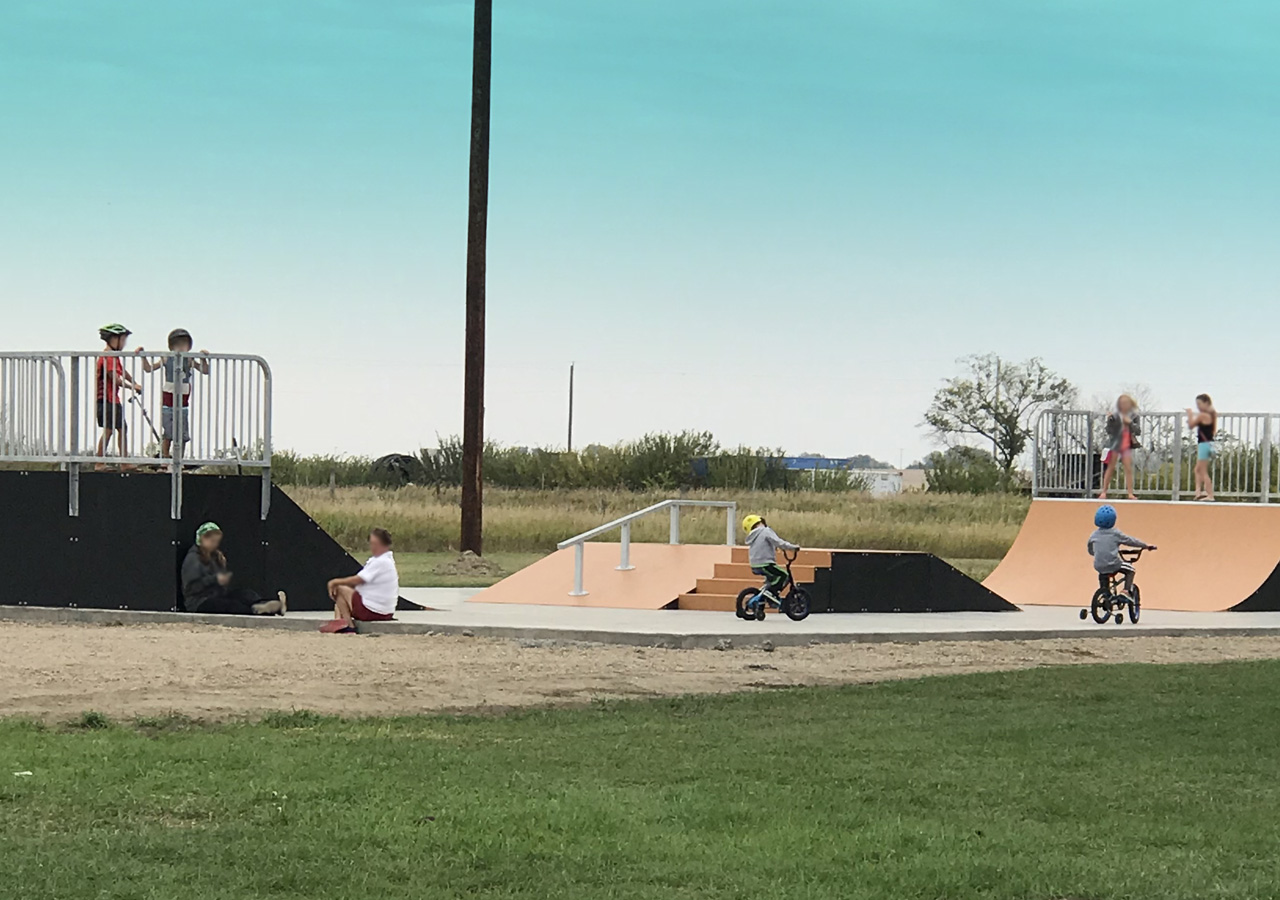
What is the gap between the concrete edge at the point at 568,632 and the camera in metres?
16.8

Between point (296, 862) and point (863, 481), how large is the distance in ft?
187

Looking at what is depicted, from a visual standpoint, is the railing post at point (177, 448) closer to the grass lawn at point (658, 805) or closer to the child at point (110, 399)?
the child at point (110, 399)

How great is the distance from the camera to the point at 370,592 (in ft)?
57.8

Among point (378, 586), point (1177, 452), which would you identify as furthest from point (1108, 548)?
point (378, 586)

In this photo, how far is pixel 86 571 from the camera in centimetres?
1869

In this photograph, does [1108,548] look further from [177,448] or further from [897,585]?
[177,448]

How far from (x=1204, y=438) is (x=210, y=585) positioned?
1540 centimetres

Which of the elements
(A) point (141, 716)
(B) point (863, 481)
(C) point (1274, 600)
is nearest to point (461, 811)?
(A) point (141, 716)

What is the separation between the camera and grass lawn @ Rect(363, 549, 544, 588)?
26.5m

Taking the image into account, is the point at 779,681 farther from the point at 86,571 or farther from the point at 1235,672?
the point at 86,571

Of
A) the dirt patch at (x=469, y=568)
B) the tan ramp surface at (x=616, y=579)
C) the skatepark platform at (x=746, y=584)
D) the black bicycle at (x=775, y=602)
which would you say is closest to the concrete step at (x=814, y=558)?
the skatepark platform at (x=746, y=584)

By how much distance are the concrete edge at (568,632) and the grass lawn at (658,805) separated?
4.60 metres

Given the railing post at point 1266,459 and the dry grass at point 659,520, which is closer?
the railing post at point 1266,459

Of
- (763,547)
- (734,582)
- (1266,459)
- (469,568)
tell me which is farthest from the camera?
(469,568)
